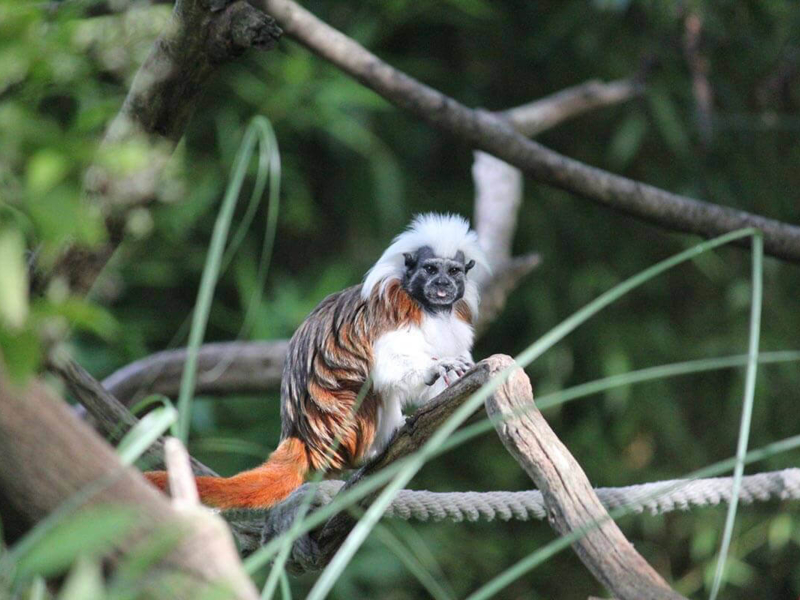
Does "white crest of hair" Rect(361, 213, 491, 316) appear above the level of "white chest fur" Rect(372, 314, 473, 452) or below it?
above

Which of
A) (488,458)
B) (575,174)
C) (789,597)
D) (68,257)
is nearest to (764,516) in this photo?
(789,597)

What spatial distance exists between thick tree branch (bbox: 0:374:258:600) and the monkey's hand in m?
0.89

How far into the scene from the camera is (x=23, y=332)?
0.66 metres

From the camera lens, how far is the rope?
1623 millimetres

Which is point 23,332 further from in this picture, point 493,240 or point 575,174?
point 493,240

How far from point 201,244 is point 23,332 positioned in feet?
11.6

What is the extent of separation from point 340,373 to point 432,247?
0.30m

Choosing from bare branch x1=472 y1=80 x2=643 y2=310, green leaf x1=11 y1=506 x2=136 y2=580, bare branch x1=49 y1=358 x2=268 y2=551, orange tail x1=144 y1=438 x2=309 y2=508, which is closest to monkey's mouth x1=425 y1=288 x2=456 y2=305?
orange tail x1=144 y1=438 x2=309 y2=508

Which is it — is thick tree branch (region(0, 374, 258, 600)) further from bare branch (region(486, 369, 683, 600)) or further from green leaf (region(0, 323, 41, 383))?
bare branch (region(486, 369, 683, 600))

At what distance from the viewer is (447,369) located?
175cm

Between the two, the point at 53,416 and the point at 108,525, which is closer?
the point at 108,525

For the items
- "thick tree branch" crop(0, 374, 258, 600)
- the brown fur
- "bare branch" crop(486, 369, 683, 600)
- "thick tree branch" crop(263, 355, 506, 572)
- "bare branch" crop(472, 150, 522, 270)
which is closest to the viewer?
"thick tree branch" crop(0, 374, 258, 600)

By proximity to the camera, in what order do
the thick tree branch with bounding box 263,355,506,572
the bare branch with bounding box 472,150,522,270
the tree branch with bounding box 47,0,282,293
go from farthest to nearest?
the bare branch with bounding box 472,150,522,270 → the tree branch with bounding box 47,0,282,293 → the thick tree branch with bounding box 263,355,506,572

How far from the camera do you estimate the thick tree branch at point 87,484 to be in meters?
0.84
